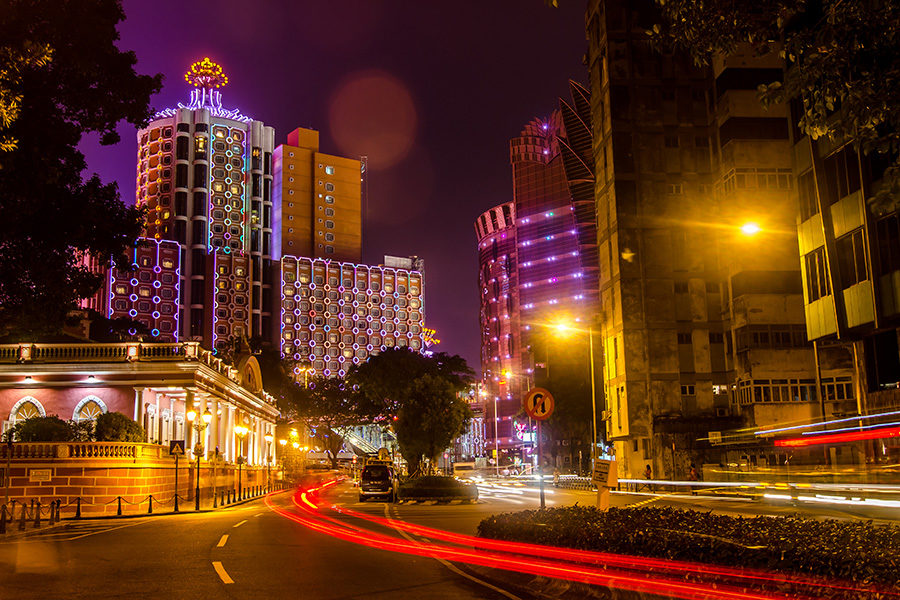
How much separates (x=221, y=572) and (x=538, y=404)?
7.11 meters

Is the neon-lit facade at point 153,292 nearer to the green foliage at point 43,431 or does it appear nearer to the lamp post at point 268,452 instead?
the lamp post at point 268,452

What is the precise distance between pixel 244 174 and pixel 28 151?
172853mm

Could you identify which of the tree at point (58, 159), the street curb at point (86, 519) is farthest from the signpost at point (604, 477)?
the street curb at point (86, 519)

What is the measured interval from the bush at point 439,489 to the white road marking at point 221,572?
27804 mm

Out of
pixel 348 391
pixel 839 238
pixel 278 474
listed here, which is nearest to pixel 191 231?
pixel 348 391

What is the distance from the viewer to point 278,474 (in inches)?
3568

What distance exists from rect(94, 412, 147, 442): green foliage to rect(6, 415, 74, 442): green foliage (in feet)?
4.70

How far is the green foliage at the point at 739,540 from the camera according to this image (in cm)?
802

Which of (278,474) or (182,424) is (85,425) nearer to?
(182,424)

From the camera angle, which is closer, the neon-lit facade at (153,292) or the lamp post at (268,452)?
the lamp post at (268,452)

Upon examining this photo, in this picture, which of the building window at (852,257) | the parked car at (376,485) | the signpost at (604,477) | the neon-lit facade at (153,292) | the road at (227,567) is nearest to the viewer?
the road at (227,567)

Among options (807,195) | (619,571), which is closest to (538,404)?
(619,571)

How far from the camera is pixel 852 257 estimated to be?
34.3 meters

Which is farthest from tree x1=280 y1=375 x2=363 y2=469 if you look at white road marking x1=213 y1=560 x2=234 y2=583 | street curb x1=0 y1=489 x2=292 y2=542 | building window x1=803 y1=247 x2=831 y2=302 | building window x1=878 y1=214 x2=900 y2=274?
white road marking x1=213 y1=560 x2=234 y2=583
